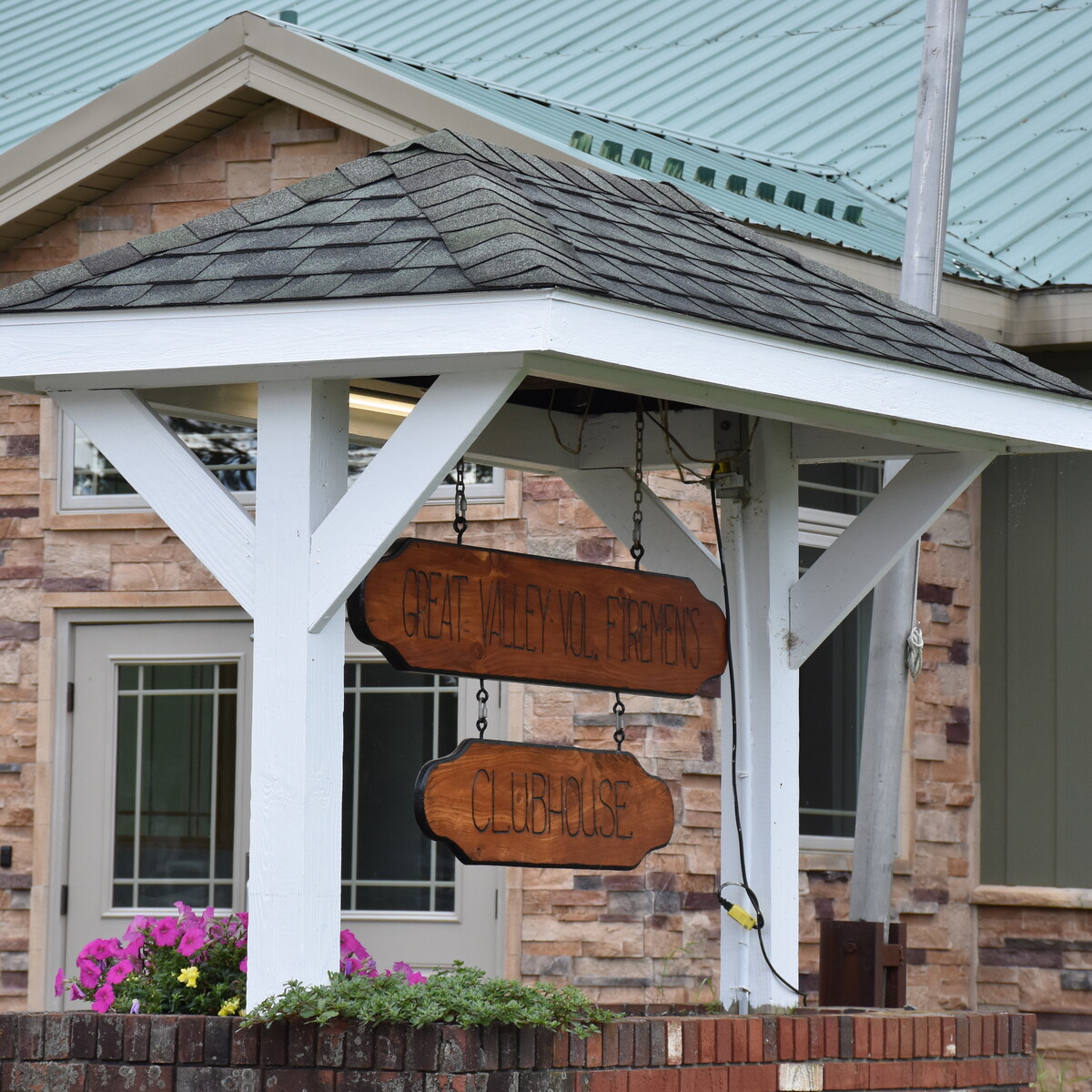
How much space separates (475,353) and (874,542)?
160cm

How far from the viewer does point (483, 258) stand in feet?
12.2

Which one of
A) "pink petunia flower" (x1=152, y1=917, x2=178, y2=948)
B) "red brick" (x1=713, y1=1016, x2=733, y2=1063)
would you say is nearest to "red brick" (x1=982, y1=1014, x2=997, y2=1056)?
"red brick" (x1=713, y1=1016, x2=733, y2=1063)

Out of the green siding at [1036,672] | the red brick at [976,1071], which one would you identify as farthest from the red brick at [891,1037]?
the green siding at [1036,672]

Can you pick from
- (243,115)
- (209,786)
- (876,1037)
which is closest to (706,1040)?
(876,1037)

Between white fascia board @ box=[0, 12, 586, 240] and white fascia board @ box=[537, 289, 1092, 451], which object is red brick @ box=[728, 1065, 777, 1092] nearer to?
white fascia board @ box=[537, 289, 1092, 451]

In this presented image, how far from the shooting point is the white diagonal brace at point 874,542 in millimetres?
4824

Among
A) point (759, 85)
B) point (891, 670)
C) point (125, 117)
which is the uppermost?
point (759, 85)

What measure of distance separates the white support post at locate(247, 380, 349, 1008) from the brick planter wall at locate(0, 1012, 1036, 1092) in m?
0.15

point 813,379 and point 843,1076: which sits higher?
point 813,379

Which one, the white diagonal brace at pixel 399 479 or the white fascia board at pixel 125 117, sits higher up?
the white fascia board at pixel 125 117

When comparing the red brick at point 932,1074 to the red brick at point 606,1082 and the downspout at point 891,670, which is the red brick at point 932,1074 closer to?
the red brick at point 606,1082

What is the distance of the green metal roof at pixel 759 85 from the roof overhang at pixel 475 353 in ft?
10.7

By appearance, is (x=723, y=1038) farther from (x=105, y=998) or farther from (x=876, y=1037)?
(x=105, y=998)

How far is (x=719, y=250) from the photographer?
4.64 meters
